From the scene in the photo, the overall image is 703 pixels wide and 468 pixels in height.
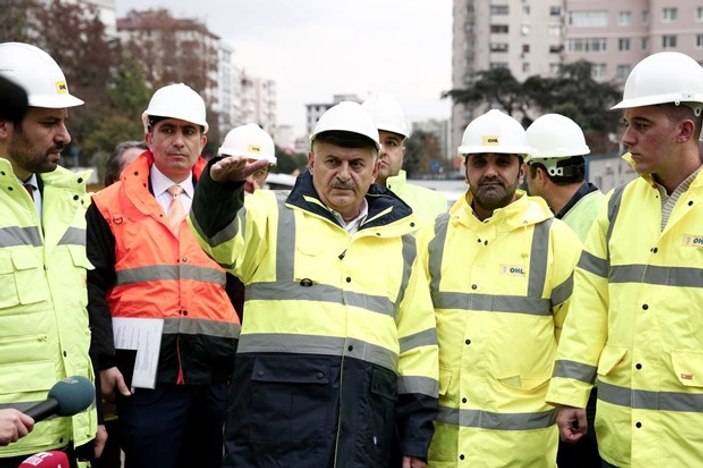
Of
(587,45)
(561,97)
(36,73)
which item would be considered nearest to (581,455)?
(36,73)

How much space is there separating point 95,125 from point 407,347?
53.9m

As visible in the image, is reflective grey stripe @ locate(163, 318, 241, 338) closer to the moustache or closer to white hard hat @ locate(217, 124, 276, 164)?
the moustache

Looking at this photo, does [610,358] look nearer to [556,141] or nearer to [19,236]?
[556,141]

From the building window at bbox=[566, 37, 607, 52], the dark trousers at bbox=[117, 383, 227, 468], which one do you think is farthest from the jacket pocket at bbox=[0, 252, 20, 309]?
the building window at bbox=[566, 37, 607, 52]

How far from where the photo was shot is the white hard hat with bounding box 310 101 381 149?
414 cm

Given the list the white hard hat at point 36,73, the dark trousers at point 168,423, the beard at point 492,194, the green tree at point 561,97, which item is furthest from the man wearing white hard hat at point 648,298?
the green tree at point 561,97

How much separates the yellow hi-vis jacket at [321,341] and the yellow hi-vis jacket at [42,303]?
73 centimetres

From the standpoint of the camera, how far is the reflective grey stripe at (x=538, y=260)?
14.7ft

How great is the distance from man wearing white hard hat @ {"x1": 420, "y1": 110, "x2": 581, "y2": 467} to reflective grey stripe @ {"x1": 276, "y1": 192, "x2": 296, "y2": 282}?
2.68 feet

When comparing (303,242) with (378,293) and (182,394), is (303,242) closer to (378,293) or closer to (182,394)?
(378,293)

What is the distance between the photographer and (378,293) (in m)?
4.14

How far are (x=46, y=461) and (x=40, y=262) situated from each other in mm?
943

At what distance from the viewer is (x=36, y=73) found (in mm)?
4176

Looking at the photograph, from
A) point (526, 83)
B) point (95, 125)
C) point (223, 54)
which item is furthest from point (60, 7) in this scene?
point (223, 54)
